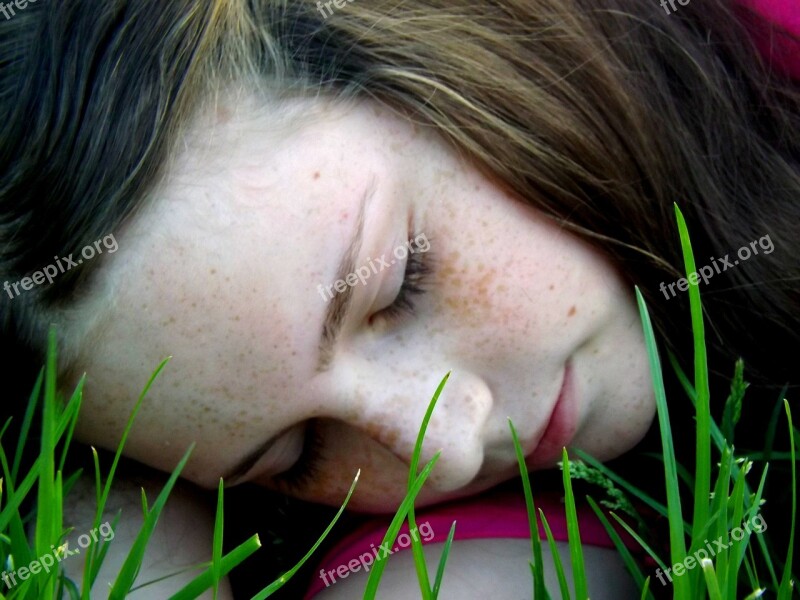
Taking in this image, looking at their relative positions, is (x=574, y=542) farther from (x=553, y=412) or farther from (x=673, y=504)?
(x=553, y=412)

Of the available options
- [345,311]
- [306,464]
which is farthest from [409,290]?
[306,464]

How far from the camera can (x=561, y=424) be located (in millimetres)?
1274

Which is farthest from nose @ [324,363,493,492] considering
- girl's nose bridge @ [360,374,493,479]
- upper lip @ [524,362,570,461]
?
upper lip @ [524,362,570,461]

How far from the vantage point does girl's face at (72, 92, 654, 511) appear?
1.09 meters

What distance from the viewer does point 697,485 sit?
85 centimetres

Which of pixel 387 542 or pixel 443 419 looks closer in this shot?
pixel 387 542

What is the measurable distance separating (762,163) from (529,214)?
44cm

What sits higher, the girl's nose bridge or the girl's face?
the girl's face

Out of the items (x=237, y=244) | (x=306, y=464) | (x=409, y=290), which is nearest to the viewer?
(x=237, y=244)

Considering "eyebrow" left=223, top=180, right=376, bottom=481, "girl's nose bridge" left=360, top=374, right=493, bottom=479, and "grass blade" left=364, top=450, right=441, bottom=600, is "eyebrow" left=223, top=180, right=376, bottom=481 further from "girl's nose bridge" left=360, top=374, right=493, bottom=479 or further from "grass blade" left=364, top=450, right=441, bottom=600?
"grass blade" left=364, top=450, right=441, bottom=600

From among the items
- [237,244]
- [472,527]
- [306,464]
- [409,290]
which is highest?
[237,244]

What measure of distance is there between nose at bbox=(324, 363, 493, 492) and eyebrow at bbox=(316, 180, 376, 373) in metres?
0.05

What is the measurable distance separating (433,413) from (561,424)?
212mm

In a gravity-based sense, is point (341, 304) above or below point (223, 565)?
above
